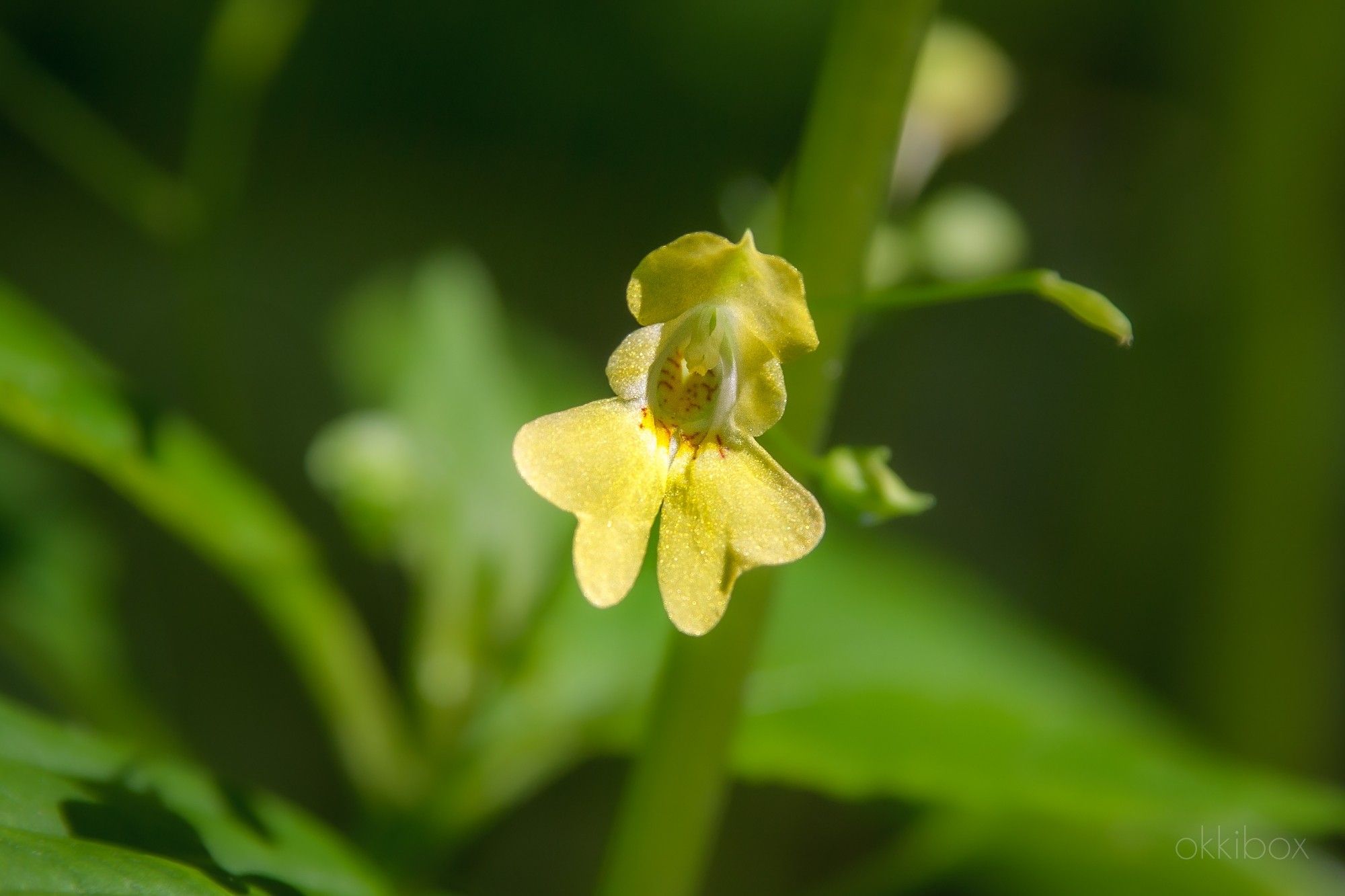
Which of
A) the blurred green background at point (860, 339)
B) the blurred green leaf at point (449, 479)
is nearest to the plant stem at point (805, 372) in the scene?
the blurred green leaf at point (449, 479)

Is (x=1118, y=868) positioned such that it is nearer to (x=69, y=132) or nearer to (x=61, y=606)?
(x=61, y=606)

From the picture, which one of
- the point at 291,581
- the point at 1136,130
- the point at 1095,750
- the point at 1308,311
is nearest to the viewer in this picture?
the point at 1095,750

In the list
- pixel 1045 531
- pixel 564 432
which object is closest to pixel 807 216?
pixel 564 432

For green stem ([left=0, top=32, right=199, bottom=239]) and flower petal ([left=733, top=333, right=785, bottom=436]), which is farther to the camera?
green stem ([left=0, top=32, right=199, bottom=239])

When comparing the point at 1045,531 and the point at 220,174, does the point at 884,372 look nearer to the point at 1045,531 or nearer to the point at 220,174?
the point at 1045,531

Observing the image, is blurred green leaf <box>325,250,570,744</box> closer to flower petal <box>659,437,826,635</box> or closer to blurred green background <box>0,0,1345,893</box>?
blurred green background <box>0,0,1345,893</box>

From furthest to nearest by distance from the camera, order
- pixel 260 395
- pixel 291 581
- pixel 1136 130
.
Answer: pixel 1136 130, pixel 260 395, pixel 291 581

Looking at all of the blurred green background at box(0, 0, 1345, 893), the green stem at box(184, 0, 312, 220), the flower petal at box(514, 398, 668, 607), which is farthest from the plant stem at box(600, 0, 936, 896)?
the blurred green background at box(0, 0, 1345, 893)
